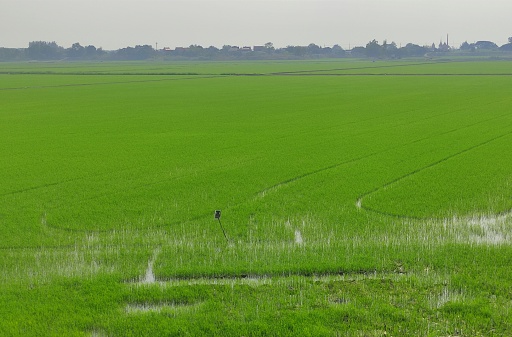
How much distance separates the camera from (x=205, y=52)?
156m

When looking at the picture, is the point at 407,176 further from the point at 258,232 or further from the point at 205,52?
the point at 205,52

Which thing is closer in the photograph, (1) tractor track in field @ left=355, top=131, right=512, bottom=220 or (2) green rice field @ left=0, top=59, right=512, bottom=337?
(2) green rice field @ left=0, top=59, right=512, bottom=337

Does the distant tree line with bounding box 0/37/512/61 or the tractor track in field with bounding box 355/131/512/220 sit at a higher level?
the distant tree line with bounding box 0/37/512/61

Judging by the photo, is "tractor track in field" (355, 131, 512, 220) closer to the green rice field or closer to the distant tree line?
the green rice field

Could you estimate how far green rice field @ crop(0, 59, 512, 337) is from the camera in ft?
19.7

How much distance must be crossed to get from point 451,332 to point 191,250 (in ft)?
12.8

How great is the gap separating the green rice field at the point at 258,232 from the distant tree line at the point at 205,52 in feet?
440

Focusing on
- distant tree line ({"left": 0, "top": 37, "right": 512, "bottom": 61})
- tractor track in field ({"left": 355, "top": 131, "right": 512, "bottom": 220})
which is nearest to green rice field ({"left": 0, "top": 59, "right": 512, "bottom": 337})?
tractor track in field ({"left": 355, "top": 131, "right": 512, "bottom": 220})

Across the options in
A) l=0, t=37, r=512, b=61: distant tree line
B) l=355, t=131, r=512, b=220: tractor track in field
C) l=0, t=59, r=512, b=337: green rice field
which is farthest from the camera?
l=0, t=37, r=512, b=61: distant tree line

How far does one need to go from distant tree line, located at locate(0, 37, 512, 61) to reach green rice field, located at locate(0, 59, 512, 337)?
440 feet

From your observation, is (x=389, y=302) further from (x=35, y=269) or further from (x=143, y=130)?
(x=143, y=130)

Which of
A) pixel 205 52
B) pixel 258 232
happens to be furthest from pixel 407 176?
pixel 205 52

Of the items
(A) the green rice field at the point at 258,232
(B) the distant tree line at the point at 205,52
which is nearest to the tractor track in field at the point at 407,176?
(A) the green rice field at the point at 258,232

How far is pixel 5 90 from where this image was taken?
40500mm
